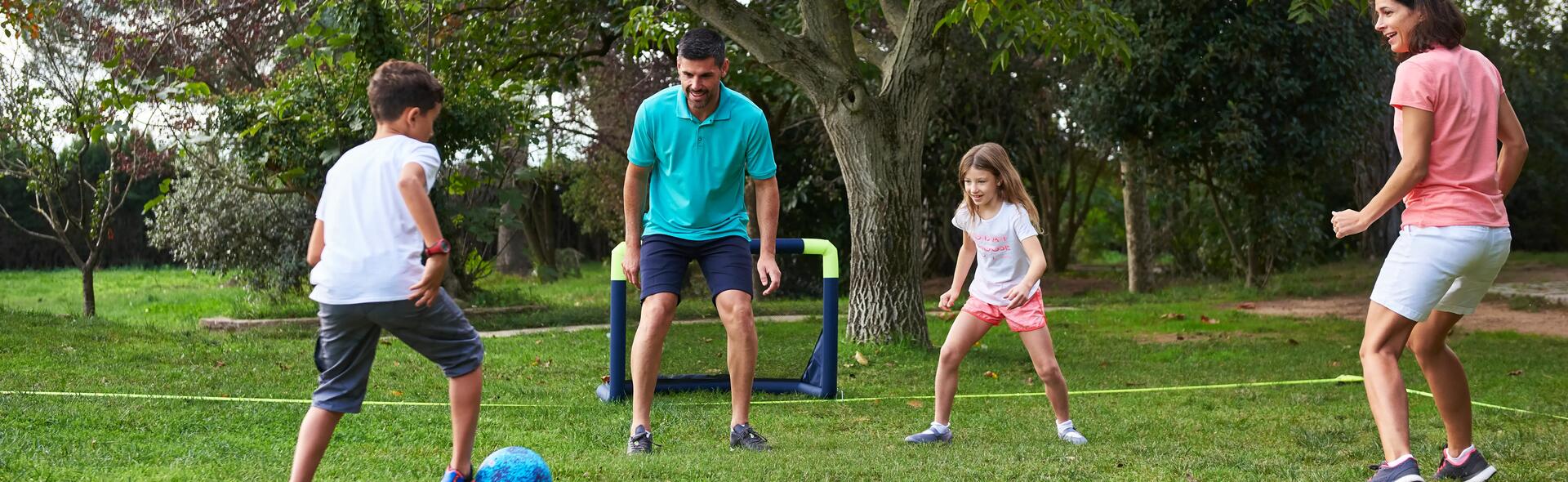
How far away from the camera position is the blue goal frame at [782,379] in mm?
6371

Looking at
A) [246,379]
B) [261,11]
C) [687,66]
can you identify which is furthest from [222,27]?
[687,66]

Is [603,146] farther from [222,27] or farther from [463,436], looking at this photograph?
[463,436]

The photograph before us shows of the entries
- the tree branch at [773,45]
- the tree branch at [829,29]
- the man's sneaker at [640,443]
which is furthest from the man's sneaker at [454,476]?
the tree branch at [829,29]

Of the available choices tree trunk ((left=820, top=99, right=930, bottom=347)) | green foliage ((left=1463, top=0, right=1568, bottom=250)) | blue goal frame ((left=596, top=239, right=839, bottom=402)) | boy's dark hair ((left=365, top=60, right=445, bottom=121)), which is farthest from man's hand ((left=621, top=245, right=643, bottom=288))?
green foliage ((left=1463, top=0, right=1568, bottom=250))

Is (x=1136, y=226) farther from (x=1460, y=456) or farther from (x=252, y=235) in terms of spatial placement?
(x=1460, y=456)

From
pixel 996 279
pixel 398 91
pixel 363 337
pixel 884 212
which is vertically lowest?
pixel 363 337

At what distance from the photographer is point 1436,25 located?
12.4 ft

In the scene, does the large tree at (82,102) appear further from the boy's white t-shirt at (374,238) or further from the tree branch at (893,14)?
the boy's white t-shirt at (374,238)

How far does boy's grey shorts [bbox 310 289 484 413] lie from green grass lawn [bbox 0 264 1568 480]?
0.73m

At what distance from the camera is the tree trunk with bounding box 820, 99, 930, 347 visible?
27.9 feet

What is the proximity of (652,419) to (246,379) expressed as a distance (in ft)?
8.56

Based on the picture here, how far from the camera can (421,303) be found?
3.46 m

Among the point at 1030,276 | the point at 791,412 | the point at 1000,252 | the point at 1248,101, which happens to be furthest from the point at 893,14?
the point at 1248,101

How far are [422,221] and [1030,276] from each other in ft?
7.90
